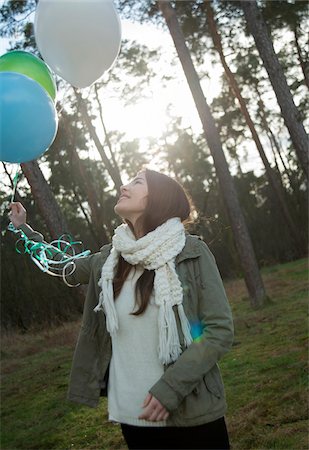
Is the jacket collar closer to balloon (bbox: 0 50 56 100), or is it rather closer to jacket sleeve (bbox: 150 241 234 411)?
jacket sleeve (bbox: 150 241 234 411)

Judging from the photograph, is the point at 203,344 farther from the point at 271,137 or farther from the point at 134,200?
the point at 271,137

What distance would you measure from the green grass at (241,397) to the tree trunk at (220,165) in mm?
699

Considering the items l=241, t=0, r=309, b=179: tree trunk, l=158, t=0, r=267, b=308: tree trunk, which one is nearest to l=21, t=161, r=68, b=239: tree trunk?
l=158, t=0, r=267, b=308: tree trunk

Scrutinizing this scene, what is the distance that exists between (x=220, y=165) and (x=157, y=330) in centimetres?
734

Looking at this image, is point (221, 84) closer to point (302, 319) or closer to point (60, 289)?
point (60, 289)

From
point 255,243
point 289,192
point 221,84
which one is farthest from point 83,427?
point 289,192

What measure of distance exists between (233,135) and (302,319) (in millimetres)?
11756

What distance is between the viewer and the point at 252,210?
68.1ft

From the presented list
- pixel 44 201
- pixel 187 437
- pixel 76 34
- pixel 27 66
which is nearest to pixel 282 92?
pixel 44 201

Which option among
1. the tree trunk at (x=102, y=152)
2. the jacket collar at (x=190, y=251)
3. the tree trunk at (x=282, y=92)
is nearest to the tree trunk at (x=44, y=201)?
the tree trunk at (x=282, y=92)

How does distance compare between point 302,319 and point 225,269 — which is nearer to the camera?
point 302,319

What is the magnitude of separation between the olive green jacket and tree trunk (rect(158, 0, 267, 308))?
23.3ft

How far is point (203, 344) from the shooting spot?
1670 millimetres

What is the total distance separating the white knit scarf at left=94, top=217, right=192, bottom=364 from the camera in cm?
169
